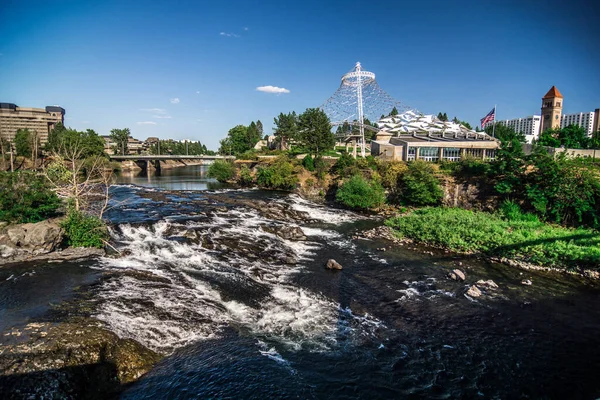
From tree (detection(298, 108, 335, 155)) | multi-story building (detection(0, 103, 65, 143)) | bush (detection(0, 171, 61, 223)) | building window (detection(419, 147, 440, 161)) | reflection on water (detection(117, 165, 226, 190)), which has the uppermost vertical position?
multi-story building (detection(0, 103, 65, 143))

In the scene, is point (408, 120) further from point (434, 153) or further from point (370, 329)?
point (370, 329)

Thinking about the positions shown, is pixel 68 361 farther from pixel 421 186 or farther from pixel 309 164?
pixel 309 164

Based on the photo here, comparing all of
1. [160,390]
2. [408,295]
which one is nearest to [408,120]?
[408,295]

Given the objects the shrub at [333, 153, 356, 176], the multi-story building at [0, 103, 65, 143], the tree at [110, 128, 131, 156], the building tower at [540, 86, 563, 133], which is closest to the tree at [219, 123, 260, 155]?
the tree at [110, 128, 131, 156]

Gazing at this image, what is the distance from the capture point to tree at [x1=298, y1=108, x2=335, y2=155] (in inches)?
2303

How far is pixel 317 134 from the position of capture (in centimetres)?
5834

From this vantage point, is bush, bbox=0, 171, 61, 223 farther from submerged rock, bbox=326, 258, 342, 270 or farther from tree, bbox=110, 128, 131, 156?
tree, bbox=110, 128, 131, 156

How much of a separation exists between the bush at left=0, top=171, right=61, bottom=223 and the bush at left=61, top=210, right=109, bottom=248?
3.39 m

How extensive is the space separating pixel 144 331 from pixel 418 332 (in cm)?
1145

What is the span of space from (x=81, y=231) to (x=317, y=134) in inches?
1722

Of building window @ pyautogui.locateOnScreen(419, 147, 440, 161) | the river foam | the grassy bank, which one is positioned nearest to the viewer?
the river foam

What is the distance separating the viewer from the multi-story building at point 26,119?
473 feet

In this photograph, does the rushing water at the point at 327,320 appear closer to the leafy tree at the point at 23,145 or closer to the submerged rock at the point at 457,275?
the submerged rock at the point at 457,275

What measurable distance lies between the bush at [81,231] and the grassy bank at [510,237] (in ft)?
78.1
